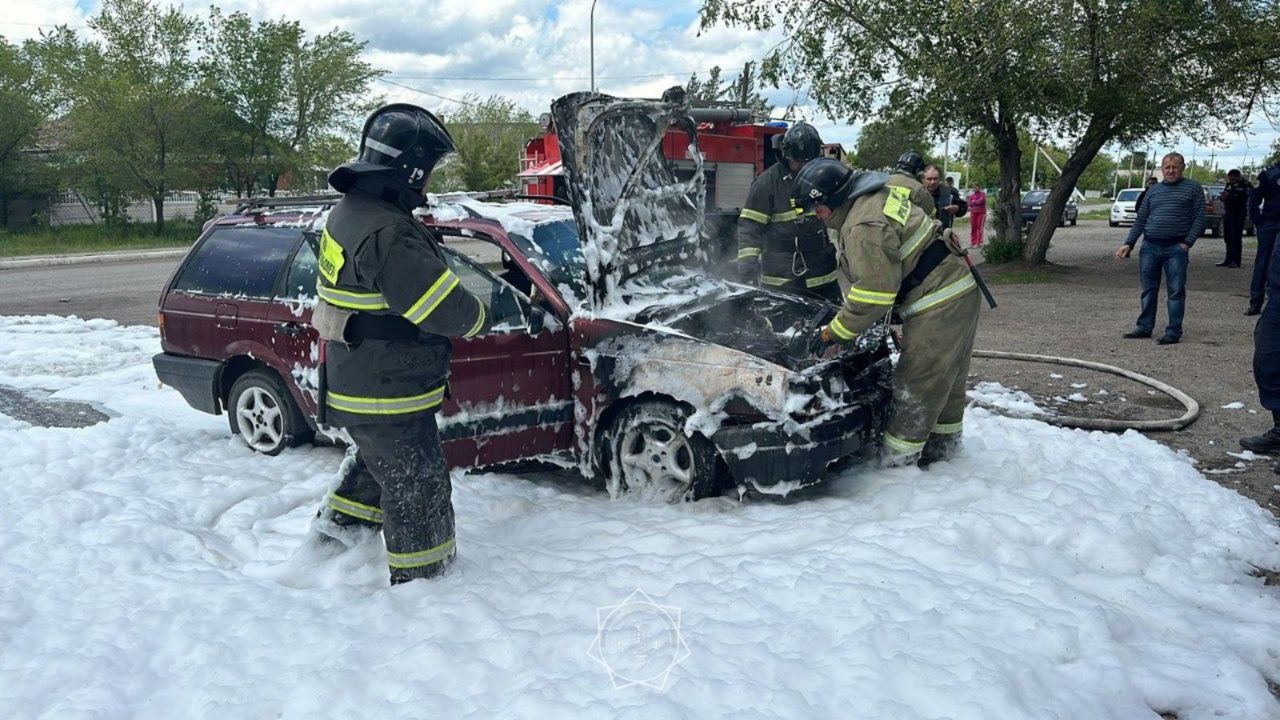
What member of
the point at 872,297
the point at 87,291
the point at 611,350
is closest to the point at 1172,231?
the point at 872,297

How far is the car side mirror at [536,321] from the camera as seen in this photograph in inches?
176

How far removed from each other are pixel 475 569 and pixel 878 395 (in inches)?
87.0

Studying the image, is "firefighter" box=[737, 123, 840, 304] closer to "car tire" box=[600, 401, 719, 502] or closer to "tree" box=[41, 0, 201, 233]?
"car tire" box=[600, 401, 719, 502]

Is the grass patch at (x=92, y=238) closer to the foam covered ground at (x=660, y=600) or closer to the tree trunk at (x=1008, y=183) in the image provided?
the tree trunk at (x=1008, y=183)

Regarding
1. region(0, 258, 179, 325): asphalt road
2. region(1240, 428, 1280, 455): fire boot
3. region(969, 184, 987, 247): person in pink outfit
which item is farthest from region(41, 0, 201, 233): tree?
region(1240, 428, 1280, 455): fire boot

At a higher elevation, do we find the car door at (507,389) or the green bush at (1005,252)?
the green bush at (1005,252)

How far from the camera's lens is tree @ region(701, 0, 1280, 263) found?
1154 centimetres

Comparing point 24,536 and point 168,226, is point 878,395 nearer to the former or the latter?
point 24,536

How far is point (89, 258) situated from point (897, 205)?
25.5m

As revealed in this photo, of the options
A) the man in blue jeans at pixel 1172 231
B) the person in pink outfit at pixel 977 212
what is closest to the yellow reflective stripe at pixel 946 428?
the man in blue jeans at pixel 1172 231

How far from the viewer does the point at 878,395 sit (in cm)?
460

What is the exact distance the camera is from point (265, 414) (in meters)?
5.38

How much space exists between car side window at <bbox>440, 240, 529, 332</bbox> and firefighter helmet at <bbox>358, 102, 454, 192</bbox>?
3.06 feet

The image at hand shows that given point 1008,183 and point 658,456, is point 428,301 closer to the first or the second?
point 658,456
